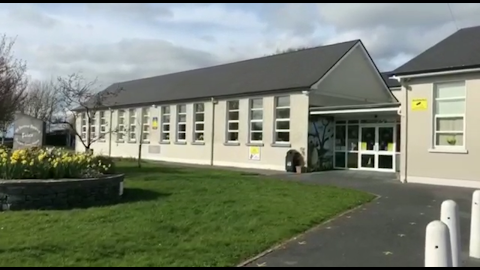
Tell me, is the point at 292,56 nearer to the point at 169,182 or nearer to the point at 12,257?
the point at 169,182

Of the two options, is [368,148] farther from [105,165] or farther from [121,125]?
[121,125]

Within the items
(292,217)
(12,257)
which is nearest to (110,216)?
(12,257)

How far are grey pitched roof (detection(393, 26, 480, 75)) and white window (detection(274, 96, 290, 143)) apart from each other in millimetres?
7247

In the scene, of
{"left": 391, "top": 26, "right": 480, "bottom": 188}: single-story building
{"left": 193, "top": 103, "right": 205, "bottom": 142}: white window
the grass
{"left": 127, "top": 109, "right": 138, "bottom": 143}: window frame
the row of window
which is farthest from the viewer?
{"left": 127, "top": 109, "right": 138, "bottom": 143}: window frame

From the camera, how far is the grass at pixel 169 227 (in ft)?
21.9

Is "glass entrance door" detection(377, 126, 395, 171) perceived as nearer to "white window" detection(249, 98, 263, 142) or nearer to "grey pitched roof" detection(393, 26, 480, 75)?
"grey pitched roof" detection(393, 26, 480, 75)

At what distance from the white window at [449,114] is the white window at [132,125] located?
2474 centimetres

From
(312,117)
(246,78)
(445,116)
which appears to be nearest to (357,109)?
(312,117)

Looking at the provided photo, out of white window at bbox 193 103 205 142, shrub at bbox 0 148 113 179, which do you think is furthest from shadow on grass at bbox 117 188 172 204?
white window at bbox 193 103 205 142

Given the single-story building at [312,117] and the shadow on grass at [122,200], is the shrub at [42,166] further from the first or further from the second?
the single-story building at [312,117]

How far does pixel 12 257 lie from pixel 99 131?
35.8 m

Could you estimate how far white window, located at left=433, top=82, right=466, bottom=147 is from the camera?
51.7 ft

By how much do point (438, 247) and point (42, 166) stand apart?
31.5 ft

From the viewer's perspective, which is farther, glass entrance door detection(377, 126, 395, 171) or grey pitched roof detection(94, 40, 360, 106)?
grey pitched roof detection(94, 40, 360, 106)
